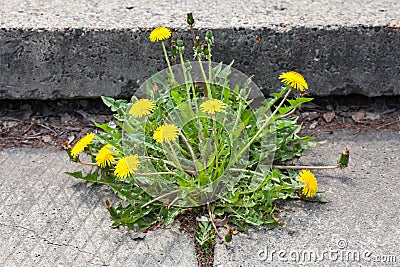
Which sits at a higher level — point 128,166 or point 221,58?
point 221,58

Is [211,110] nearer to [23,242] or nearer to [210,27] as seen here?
[210,27]

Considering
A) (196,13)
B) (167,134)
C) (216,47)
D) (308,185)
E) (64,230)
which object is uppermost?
(196,13)

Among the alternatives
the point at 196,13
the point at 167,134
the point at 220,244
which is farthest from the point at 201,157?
the point at 196,13

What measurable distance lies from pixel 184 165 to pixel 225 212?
21 centimetres

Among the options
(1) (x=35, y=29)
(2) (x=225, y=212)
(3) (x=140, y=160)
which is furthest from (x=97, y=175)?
(1) (x=35, y=29)

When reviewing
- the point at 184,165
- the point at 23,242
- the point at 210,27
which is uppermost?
the point at 210,27

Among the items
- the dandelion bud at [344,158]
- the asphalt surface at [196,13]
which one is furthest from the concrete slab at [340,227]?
the asphalt surface at [196,13]

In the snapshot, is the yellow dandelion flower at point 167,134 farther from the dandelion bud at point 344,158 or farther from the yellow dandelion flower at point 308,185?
the dandelion bud at point 344,158

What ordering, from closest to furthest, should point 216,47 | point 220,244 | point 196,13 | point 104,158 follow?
point 220,244
point 104,158
point 216,47
point 196,13

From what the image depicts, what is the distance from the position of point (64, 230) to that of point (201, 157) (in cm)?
51

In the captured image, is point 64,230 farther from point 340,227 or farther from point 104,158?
point 340,227

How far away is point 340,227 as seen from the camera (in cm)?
183

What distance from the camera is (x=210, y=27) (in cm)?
226

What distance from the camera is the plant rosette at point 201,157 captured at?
1850 millimetres
